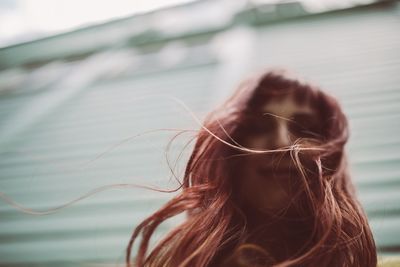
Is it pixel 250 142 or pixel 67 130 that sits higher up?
pixel 250 142

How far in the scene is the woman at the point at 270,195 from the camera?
2.88 feet

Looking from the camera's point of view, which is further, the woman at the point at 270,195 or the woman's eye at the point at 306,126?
the woman's eye at the point at 306,126

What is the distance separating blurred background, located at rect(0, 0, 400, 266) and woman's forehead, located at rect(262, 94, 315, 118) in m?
0.22

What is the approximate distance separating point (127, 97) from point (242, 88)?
1.45m

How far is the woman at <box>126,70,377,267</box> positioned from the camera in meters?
0.88

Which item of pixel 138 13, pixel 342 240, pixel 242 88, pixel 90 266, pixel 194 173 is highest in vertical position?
pixel 138 13

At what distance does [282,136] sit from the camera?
99cm

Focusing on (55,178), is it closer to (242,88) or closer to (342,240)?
(242,88)

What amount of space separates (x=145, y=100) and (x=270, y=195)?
1.52 metres

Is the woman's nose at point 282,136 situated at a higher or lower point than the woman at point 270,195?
higher

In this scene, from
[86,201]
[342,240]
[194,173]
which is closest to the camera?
[342,240]

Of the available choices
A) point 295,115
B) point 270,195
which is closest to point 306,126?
point 295,115

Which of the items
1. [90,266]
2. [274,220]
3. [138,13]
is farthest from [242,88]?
[138,13]

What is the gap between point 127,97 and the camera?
2.50 m
